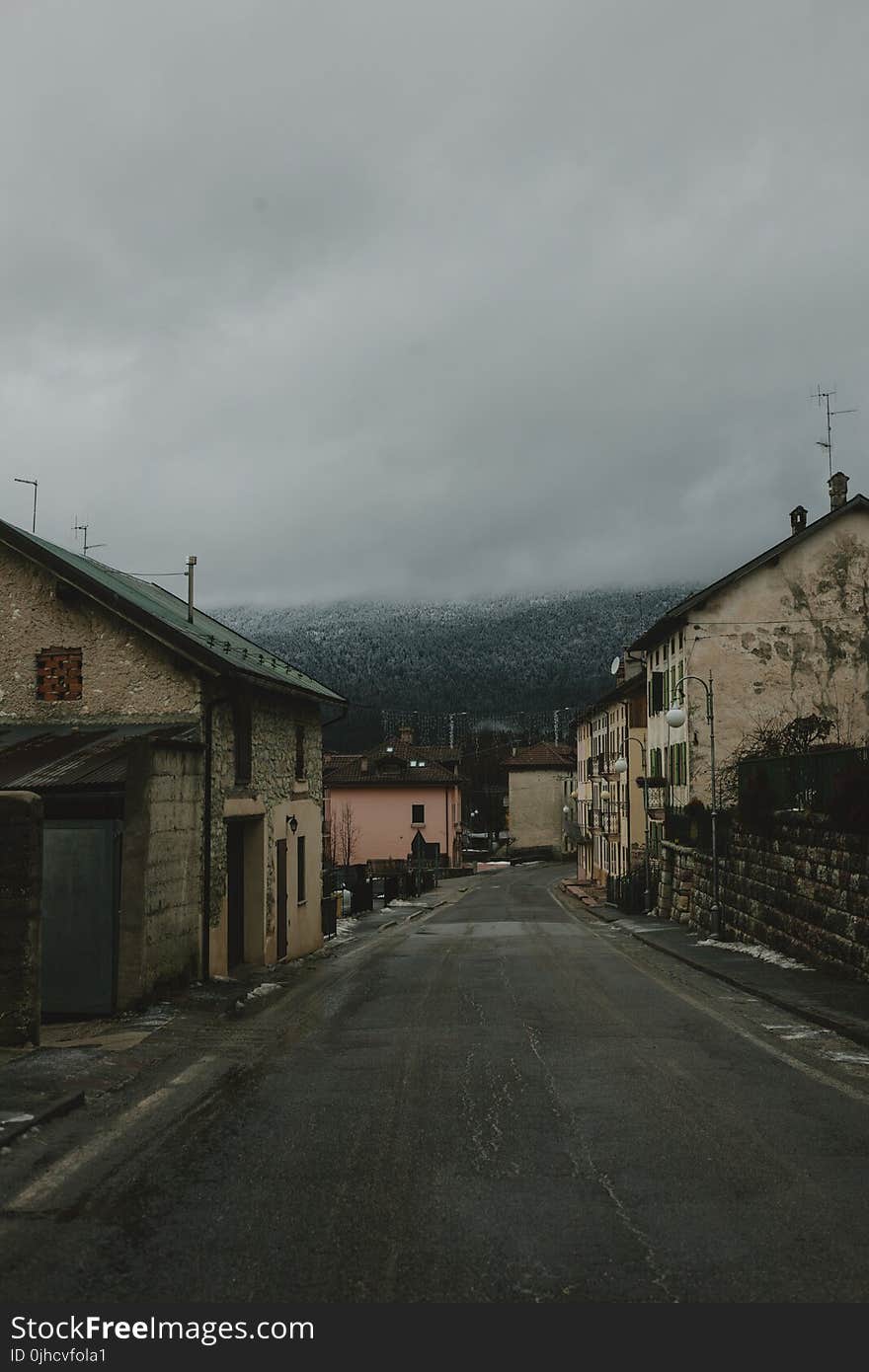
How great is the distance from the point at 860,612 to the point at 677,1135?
33147mm

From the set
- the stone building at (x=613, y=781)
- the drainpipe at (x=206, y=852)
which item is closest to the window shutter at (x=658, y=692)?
the stone building at (x=613, y=781)

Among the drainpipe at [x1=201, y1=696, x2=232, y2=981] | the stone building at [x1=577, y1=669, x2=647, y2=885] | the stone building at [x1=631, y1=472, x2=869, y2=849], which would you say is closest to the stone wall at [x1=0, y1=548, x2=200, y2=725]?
the drainpipe at [x1=201, y1=696, x2=232, y2=981]

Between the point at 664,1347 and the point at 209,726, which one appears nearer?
the point at 664,1347

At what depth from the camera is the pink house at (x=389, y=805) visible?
8612 cm

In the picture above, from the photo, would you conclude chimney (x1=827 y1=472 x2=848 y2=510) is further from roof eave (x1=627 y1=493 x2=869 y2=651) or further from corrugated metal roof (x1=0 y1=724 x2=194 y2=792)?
corrugated metal roof (x1=0 y1=724 x2=194 y2=792)

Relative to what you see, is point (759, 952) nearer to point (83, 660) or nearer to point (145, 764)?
point (145, 764)

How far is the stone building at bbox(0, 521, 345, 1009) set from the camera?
14.8 metres

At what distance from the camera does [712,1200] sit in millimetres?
6570

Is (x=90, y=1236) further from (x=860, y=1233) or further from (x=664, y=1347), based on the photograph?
(x=860, y=1233)

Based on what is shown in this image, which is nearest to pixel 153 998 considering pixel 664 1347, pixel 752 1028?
pixel 752 1028

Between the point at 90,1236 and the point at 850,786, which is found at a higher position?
the point at 850,786

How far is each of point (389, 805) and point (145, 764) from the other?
237ft

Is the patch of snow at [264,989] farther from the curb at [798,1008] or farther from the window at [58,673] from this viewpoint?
the curb at [798,1008]

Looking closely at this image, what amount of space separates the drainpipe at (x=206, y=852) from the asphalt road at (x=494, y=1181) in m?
4.67
